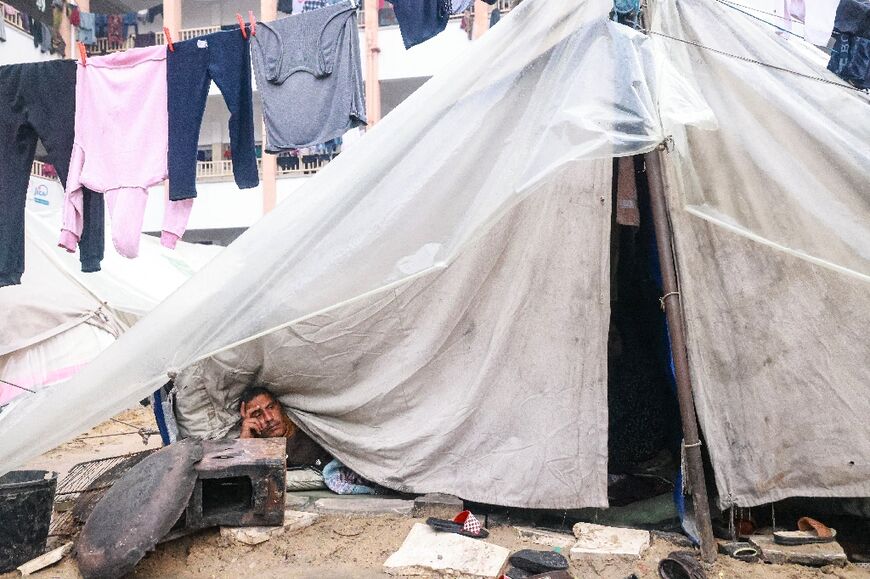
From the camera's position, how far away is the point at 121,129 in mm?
3869

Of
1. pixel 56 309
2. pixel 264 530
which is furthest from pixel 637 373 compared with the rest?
pixel 56 309

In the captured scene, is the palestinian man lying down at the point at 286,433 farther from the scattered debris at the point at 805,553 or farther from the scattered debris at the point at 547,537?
the scattered debris at the point at 805,553

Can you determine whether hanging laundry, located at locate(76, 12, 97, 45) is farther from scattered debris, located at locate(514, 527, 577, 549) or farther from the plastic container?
scattered debris, located at locate(514, 527, 577, 549)

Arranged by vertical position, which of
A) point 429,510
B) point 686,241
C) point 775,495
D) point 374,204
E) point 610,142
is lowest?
point 429,510

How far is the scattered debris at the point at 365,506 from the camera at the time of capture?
3004 mm

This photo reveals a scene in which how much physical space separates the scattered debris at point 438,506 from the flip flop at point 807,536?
58.3 inches

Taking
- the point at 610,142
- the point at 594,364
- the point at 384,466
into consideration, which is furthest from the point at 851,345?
the point at 384,466

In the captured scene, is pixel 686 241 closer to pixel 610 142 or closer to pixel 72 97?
pixel 610 142

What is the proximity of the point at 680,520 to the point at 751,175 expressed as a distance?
174 centimetres

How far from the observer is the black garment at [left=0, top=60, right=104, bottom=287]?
3.84 metres

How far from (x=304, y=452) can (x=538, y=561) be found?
5.96 feet

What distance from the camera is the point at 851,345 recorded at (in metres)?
2.65

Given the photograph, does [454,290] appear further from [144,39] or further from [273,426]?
[144,39]

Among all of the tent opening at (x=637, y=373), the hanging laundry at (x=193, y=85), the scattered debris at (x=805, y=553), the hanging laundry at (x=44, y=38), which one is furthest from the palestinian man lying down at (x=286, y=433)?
the hanging laundry at (x=44, y=38)
